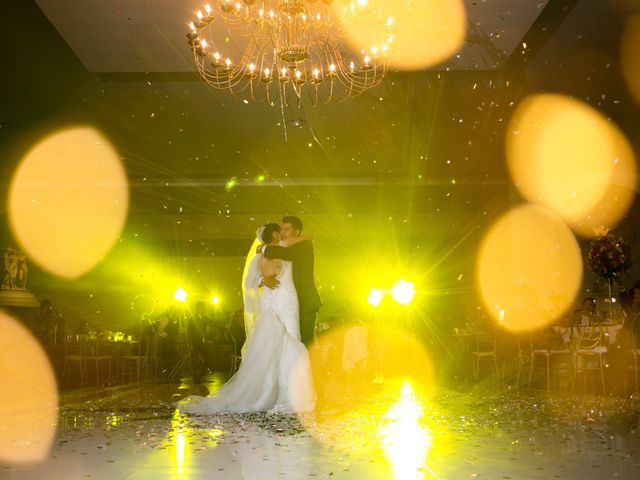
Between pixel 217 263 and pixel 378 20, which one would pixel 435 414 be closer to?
pixel 378 20

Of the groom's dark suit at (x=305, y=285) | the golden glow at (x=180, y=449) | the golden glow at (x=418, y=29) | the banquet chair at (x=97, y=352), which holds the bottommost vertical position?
the golden glow at (x=180, y=449)

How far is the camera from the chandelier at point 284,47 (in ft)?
17.3

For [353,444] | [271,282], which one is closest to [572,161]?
[271,282]

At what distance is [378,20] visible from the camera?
18.5 feet

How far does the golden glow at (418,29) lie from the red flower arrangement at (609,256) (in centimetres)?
290

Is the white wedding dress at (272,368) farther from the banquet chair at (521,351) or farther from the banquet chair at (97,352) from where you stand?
the banquet chair at (97,352)

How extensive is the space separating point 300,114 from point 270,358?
5.54 m

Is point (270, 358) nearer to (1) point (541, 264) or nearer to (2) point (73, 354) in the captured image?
(2) point (73, 354)

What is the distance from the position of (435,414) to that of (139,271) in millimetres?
16682

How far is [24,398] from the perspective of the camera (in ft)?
24.0

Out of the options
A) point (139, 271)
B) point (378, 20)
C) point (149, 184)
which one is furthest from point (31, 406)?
point (139, 271)

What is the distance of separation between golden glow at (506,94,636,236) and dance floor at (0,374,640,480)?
4064 mm

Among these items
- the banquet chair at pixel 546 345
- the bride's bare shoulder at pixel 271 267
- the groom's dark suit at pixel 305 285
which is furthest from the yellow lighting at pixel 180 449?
the banquet chair at pixel 546 345

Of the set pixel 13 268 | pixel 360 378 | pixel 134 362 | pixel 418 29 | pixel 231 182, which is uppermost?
pixel 418 29
